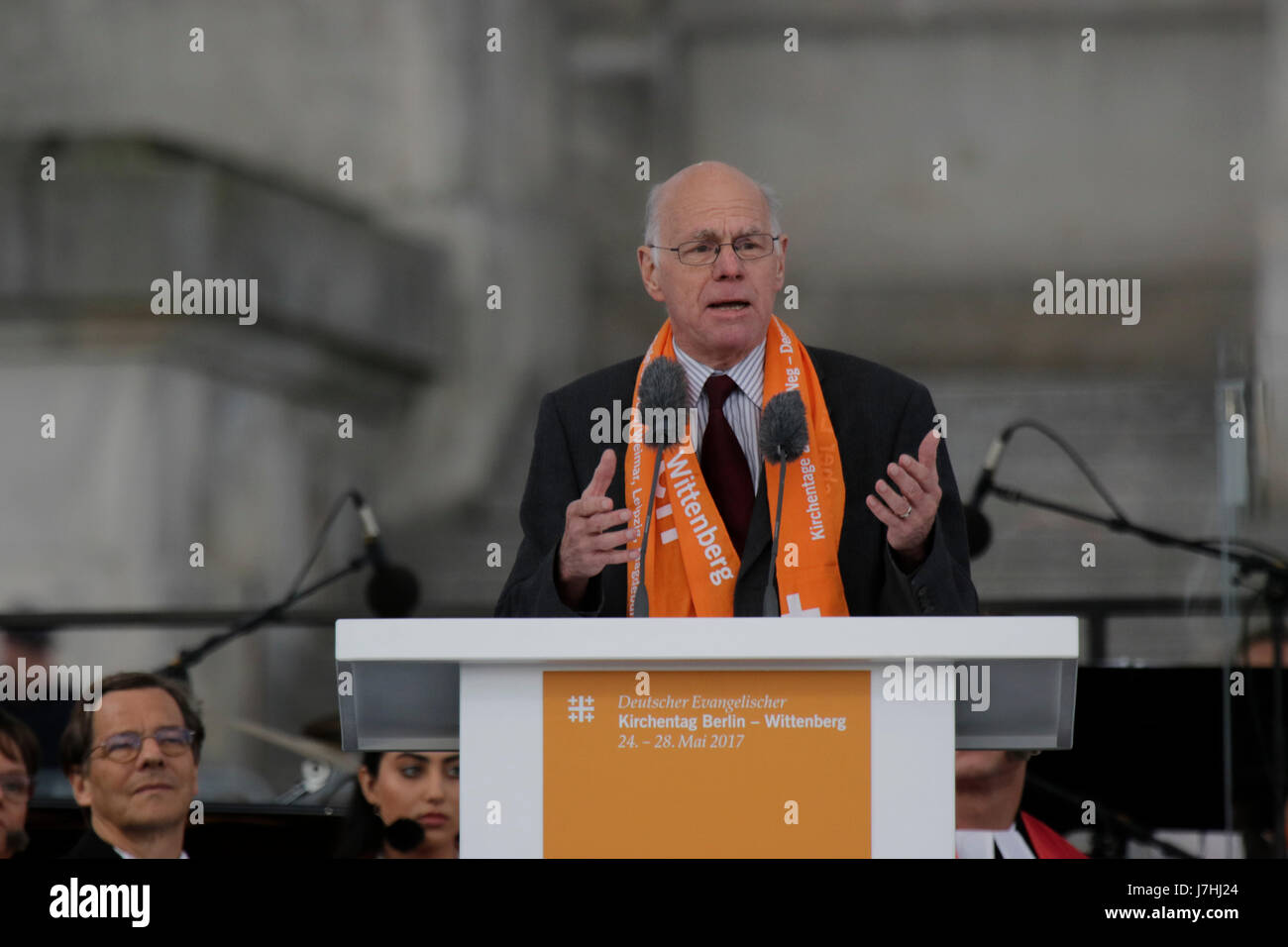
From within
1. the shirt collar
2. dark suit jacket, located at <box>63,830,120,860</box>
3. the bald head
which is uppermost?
the bald head

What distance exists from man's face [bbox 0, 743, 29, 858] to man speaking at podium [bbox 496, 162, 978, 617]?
1.53m

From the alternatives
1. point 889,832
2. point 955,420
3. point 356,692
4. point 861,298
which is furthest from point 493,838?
point 861,298

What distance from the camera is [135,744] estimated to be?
3.41 m

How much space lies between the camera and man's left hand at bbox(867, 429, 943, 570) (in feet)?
7.10

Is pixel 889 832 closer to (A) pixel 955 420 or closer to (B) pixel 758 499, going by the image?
(B) pixel 758 499

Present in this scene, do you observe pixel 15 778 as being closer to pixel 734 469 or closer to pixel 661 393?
pixel 734 469

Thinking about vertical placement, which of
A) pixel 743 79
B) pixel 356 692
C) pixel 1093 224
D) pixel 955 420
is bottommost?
pixel 356 692

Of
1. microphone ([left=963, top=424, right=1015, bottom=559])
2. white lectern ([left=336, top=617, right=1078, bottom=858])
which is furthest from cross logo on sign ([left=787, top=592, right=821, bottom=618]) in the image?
microphone ([left=963, top=424, right=1015, bottom=559])

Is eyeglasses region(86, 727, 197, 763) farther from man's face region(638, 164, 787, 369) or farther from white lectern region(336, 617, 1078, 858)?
white lectern region(336, 617, 1078, 858)

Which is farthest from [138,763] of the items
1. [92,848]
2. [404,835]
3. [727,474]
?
[727,474]

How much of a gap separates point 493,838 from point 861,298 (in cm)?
601

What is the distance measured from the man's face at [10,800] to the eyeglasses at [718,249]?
6.16 ft

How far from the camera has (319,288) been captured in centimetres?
702

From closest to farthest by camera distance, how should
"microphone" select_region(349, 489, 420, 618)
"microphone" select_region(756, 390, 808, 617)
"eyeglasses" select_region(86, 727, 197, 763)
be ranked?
"microphone" select_region(756, 390, 808, 617)
"eyeglasses" select_region(86, 727, 197, 763)
"microphone" select_region(349, 489, 420, 618)
